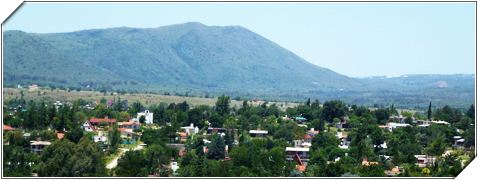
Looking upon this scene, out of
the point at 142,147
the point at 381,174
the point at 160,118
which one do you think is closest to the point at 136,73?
the point at 160,118

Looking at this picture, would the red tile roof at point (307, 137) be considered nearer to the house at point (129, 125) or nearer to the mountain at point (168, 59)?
the house at point (129, 125)

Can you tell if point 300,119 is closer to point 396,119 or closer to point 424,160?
point 396,119

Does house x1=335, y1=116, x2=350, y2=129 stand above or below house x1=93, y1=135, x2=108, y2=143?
above

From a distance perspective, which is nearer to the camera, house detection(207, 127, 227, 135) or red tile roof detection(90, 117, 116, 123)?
house detection(207, 127, 227, 135)

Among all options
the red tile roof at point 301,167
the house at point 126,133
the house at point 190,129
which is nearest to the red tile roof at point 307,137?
the house at point 190,129

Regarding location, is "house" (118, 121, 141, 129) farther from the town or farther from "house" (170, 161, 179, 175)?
"house" (170, 161, 179, 175)

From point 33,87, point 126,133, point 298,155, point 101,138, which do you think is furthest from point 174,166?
point 33,87

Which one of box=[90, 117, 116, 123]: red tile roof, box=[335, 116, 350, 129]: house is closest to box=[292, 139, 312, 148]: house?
box=[335, 116, 350, 129]: house

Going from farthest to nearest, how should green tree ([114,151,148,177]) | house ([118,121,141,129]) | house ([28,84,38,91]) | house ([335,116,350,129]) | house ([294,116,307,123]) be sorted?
1. house ([28,84,38,91])
2. house ([294,116,307,123])
3. house ([335,116,350,129])
4. house ([118,121,141,129])
5. green tree ([114,151,148,177])
